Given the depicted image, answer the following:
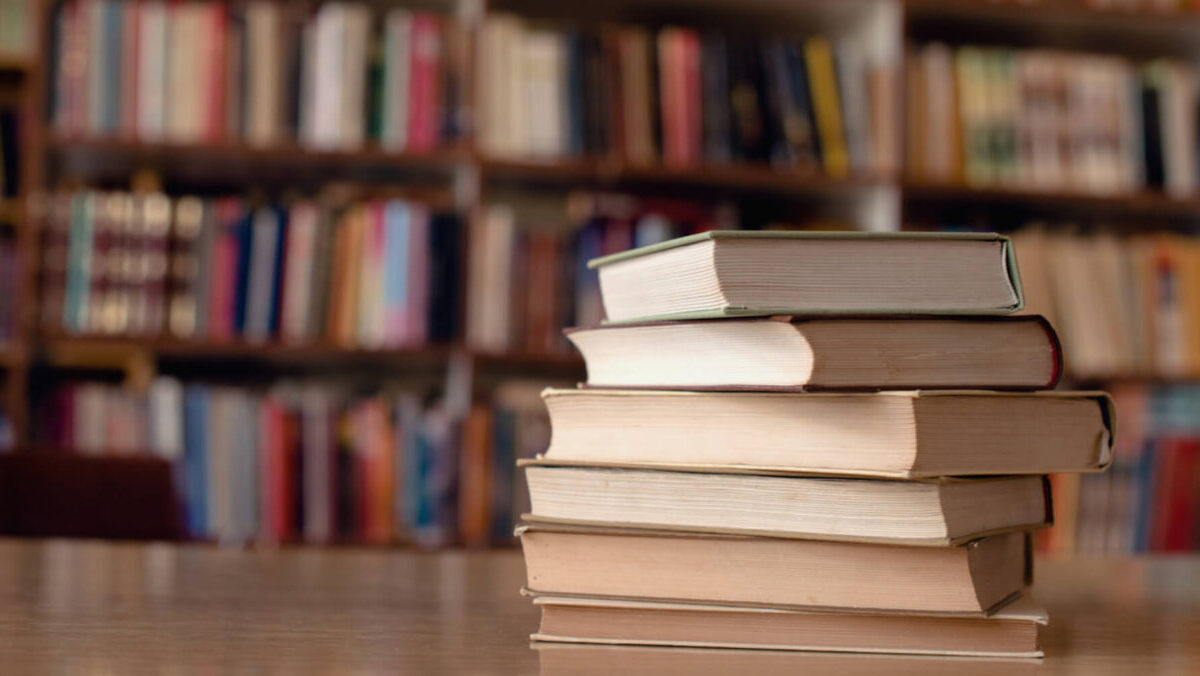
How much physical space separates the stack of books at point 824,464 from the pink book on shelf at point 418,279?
1656 mm

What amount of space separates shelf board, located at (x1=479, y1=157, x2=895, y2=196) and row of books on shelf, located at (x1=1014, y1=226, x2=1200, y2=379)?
1.36 ft

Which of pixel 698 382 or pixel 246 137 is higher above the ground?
pixel 246 137

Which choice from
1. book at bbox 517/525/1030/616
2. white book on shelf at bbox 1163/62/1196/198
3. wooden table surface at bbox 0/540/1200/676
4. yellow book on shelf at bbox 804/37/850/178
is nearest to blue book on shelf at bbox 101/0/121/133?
yellow book on shelf at bbox 804/37/850/178

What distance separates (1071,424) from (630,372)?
0.23 meters

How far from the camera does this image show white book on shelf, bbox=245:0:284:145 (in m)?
2.22

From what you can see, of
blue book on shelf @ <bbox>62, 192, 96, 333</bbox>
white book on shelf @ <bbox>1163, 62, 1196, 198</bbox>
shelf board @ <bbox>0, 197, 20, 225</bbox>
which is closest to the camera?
blue book on shelf @ <bbox>62, 192, 96, 333</bbox>

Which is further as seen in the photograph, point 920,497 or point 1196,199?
point 1196,199

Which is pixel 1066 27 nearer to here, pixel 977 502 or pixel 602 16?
pixel 602 16

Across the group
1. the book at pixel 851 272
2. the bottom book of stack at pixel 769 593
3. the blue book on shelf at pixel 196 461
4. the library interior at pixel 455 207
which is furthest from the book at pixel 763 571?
the blue book on shelf at pixel 196 461

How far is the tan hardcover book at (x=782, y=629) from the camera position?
540mm

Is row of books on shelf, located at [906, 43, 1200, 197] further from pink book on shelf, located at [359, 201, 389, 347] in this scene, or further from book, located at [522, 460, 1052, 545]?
book, located at [522, 460, 1052, 545]

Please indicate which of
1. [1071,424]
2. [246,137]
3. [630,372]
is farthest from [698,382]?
[246,137]

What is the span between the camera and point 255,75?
2227mm

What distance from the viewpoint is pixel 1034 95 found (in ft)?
8.02
